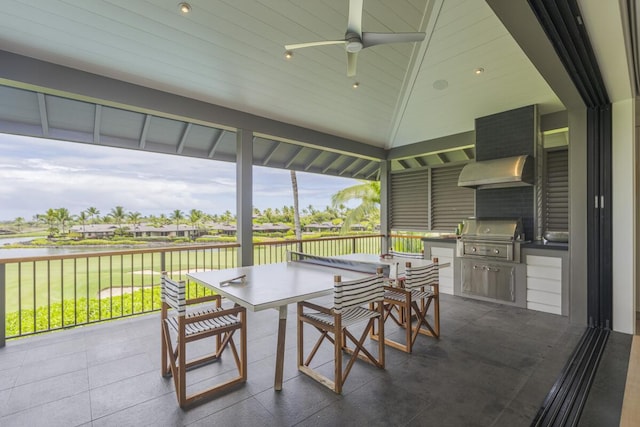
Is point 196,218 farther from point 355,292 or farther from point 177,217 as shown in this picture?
point 355,292

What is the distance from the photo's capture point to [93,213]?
326 inches

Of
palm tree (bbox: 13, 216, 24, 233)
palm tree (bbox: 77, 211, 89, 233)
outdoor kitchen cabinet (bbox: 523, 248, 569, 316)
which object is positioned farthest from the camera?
palm tree (bbox: 77, 211, 89, 233)

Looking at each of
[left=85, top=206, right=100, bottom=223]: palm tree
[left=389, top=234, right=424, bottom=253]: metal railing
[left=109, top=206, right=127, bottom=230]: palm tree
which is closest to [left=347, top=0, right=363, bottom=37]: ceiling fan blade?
[left=389, top=234, right=424, bottom=253]: metal railing

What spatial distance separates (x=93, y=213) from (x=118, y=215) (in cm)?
71

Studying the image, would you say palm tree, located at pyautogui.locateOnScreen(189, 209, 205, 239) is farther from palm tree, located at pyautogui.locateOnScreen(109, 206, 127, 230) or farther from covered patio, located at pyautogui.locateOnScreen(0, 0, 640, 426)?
covered patio, located at pyautogui.locateOnScreen(0, 0, 640, 426)

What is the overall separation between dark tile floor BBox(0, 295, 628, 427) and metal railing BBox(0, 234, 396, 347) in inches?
19.5

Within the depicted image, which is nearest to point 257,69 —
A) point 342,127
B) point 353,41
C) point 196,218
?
point 353,41

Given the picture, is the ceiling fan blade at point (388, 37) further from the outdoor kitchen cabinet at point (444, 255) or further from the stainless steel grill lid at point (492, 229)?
the outdoor kitchen cabinet at point (444, 255)

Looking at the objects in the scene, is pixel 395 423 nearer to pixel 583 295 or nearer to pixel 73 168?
pixel 583 295

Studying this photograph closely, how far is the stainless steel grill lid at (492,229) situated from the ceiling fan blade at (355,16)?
343cm

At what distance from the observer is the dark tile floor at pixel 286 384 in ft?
6.20

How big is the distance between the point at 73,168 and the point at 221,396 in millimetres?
10476

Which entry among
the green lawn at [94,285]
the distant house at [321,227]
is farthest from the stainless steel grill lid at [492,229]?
the distant house at [321,227]

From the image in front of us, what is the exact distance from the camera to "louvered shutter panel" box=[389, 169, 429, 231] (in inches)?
243
